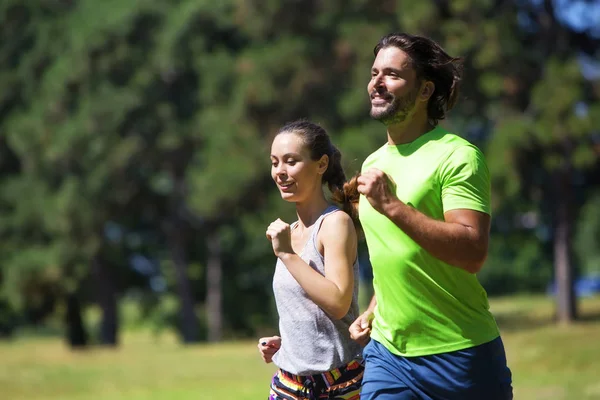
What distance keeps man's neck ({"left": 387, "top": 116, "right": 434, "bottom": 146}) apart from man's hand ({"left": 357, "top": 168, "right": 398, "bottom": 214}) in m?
0.38

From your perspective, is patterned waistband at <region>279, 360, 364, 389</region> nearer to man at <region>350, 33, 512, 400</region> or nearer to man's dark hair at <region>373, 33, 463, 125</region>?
man at <region>350, 33, 512, 400</region>

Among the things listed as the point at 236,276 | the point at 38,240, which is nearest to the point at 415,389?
the point at 38,240

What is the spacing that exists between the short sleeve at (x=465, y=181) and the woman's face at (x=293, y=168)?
3.17 ft

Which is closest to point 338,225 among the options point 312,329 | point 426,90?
point 312,329

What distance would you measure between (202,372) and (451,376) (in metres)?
19.8

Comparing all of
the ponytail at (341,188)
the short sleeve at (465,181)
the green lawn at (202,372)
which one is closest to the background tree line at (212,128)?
the green lawn at (202,372)

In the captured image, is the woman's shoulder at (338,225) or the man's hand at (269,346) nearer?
the woman's shoulder at (338,225)

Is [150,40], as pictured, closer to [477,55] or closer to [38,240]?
[38,240]

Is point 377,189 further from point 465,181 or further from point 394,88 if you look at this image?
point 394,88

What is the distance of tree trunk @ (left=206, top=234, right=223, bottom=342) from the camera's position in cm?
4209

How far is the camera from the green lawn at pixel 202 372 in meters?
17.7

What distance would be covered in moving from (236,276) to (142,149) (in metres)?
9.46

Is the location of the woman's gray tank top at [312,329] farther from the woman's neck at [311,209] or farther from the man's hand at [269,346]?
the man's hand at [269,346]

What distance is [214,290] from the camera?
4256 cm
